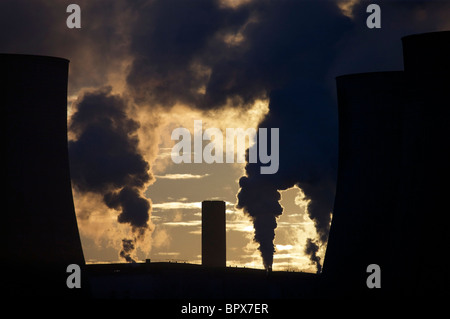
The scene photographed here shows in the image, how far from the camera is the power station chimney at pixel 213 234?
139 ft
